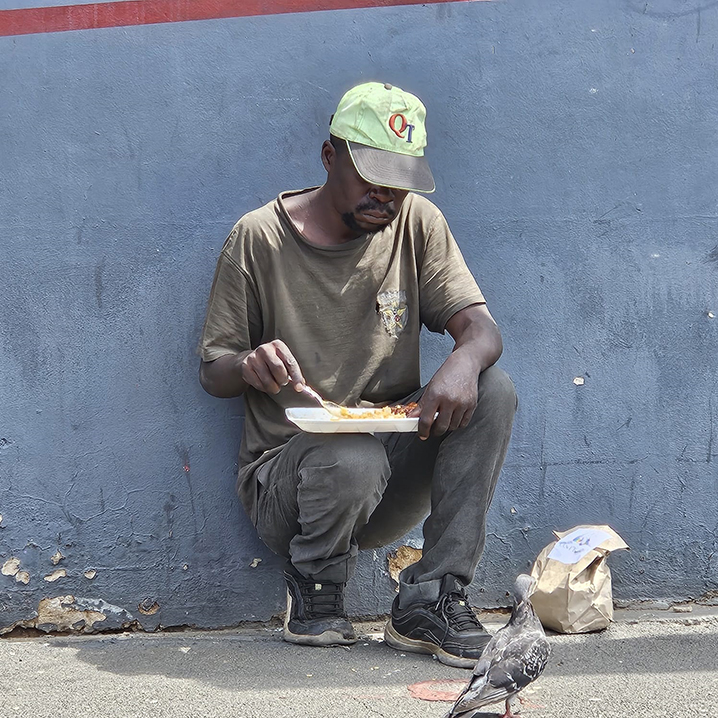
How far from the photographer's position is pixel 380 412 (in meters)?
3.14

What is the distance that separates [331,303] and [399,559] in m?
0.94

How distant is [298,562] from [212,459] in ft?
1.85

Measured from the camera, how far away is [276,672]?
120 inches

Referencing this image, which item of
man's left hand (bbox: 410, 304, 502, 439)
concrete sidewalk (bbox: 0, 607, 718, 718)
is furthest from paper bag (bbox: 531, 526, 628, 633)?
man's left hand (bbox: 410, 304, 502, 439)

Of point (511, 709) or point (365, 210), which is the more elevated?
point (365, 210)

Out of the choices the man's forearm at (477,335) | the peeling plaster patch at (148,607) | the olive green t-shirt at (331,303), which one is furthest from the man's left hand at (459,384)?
the peeling plaster patch at (148,607)

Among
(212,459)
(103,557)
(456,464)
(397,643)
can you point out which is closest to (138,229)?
(212,459)

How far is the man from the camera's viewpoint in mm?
3094

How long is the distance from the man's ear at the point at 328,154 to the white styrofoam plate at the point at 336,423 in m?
0.81

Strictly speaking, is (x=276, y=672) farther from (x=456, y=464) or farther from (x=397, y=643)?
(x=456, y=464)

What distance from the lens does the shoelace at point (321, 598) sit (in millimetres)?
3248

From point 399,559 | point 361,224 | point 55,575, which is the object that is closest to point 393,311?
point 361,224

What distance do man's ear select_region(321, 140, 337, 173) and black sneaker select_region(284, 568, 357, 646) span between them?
4.16 feet

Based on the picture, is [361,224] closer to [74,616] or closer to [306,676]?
[306,676]
